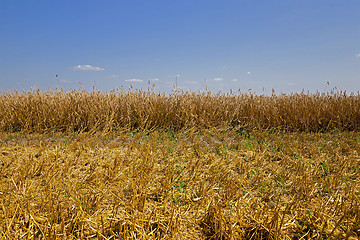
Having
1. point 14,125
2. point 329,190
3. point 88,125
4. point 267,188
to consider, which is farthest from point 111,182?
point 14,125

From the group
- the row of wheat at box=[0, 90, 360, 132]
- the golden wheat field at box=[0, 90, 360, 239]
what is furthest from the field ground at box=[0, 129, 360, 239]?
the row of wheat at box=[0, 90, 360, 132]

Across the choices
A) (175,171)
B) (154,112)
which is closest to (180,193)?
(175,171)

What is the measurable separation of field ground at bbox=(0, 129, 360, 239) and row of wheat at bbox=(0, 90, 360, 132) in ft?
6.01

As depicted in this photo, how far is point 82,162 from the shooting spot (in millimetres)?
4395

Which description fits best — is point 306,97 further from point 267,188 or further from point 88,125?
point 88,125

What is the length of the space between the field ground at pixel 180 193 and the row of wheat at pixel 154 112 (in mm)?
1832

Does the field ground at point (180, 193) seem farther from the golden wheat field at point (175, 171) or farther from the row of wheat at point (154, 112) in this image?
the row of wheat at point (154, 112)

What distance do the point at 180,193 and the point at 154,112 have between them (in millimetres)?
4606

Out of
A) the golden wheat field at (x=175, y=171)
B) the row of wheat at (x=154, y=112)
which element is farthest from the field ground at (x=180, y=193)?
the row of wheat at (x=154, y=112)

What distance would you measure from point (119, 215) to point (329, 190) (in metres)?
3.00

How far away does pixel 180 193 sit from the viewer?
3115 millimetres

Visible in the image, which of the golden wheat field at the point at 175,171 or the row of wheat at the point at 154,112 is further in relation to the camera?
the row of wheat at the point at 154,112

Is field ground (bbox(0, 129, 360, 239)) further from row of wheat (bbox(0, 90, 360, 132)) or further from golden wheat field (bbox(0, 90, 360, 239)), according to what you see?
row of wheat (bbox(0, 90, 360, 132))

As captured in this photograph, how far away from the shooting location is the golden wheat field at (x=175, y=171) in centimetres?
248
